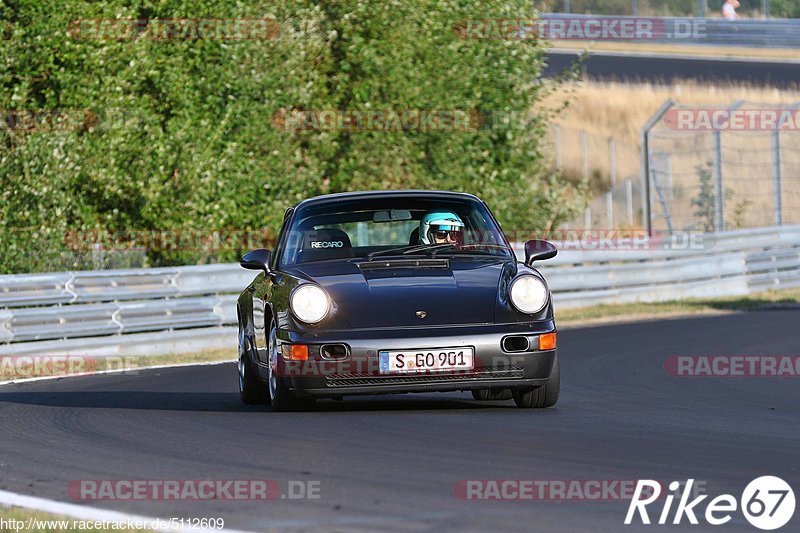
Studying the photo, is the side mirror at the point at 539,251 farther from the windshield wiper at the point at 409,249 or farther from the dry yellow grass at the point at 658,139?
the dry yellow grass at the point at 658,139

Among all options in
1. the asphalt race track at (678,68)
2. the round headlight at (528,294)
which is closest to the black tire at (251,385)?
the round headlight at (528,294)

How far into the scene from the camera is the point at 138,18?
22.2 m

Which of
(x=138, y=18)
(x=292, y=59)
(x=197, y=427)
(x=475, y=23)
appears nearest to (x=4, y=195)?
(x=138, y=18)

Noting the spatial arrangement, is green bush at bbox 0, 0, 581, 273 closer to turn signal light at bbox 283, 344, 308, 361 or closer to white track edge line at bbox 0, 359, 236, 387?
white track edge line at bbox 0, 359, 236, 387

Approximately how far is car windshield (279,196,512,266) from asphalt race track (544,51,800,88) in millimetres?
39696

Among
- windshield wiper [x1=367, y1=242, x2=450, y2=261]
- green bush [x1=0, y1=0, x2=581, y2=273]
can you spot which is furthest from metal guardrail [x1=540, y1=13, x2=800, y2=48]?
windshield wiper [x1=367, y1=242, x2=450, y2=261]

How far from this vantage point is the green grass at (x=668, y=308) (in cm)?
2058

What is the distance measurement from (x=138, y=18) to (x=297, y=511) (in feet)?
57.0

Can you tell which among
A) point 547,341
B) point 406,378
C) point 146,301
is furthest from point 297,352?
point 146,301

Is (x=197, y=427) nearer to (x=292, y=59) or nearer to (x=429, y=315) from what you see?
(x=429, y=315)

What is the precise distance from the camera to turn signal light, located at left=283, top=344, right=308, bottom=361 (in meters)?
8.69

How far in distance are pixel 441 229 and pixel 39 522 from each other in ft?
15.3

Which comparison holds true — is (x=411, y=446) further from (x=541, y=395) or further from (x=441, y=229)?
(x=441, y=229)

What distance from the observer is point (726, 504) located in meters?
5.62
